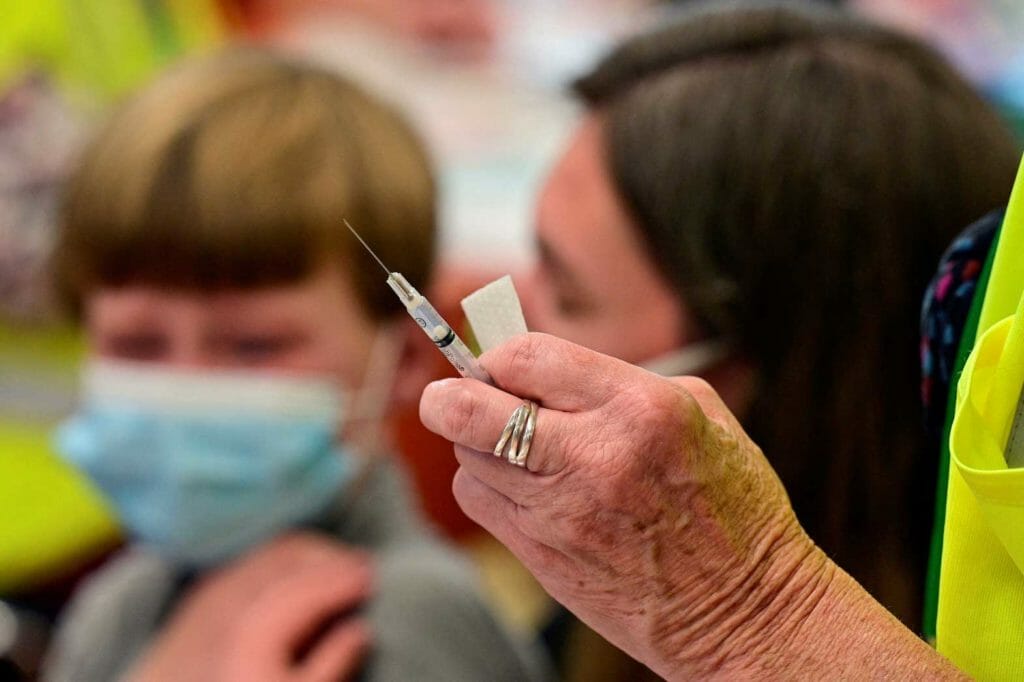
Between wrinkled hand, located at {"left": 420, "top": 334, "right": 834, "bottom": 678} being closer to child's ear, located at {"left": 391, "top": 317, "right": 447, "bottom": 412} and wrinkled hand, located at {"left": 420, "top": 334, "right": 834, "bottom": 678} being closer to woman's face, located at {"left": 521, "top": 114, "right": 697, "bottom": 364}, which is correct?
woman's face, located at {"left": 521, "top": 114, "right": 697, "bottom": 364}

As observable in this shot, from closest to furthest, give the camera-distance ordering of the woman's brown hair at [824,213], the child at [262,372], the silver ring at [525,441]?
the silver ring at [525,441] → the woman's brown hair at [824,213] → the child at [262,372]

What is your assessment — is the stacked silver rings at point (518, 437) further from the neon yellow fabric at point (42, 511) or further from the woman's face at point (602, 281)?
the neon yellow fabric at point (42, 511)

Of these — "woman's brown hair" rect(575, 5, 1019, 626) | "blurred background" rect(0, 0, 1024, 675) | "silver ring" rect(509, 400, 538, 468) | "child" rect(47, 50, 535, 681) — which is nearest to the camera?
"silver ring" rect(509, 400, 538, 468)

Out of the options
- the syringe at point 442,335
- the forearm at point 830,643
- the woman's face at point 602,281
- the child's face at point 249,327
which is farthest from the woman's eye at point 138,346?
the forearm at point 830,643

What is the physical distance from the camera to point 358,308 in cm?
99

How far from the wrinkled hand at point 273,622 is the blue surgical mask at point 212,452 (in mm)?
42

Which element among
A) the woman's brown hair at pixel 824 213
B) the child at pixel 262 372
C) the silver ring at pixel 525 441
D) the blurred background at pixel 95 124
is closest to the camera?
the silver ring at pixel 525 441

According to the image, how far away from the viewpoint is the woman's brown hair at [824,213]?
0.85 metres

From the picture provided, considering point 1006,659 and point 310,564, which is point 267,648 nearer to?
point 310,564

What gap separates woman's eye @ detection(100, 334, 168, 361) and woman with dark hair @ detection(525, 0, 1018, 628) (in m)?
0.36

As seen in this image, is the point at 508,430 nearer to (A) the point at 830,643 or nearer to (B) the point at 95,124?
(A) the point at 830,643

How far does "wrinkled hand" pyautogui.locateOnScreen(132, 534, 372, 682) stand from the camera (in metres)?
0.90

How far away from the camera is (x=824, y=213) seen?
88 centimetres

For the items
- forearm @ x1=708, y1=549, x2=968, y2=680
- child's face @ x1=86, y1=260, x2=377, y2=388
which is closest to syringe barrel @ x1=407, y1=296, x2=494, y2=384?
forearm @ x1=708, y1=549, x2=968, y2=680
